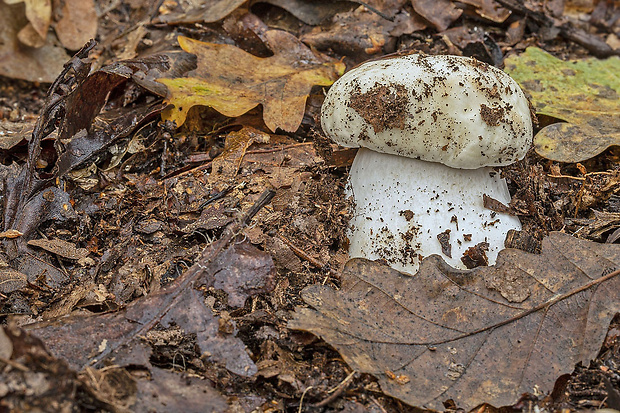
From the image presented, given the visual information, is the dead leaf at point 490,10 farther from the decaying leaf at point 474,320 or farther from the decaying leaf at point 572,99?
the decaying leaf at point 474,320

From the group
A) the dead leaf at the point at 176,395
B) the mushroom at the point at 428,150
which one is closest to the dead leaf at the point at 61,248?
the dead leaf at the point at 176,395

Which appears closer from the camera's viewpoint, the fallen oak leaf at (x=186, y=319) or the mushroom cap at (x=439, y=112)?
the fallen oak leaf at (x=186, y=319)

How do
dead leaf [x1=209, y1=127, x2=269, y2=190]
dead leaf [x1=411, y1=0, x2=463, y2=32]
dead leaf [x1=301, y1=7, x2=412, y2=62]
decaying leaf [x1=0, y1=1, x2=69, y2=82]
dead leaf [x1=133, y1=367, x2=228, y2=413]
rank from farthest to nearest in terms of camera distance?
decaying leaf [x1=0, y1=1, x2=69, y2=82] < dead leaf [x1=411, y1=0, x2=463, y2=32] < dead leaf [x1=301, y1=7, x2=412, y2=62] < dead leaf [x1=209, y1=127, x2=269, y2=190] < dead leaf [x1=133, y1=367, x2=228, y2=413]

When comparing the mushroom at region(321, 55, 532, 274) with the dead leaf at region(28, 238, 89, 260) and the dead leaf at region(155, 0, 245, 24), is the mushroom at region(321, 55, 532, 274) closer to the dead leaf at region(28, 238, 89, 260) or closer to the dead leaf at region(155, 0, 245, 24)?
the dead leaf at region(28, 238, 89, 260)

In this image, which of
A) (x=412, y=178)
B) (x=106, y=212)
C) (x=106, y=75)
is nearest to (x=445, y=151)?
(x=412, y=178)

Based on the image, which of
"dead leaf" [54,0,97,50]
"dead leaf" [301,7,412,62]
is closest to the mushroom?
"dead leaf" [301,7,412,62]

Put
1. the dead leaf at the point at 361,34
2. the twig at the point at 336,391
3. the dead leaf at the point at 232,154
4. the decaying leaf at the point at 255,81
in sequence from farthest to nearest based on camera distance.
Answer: the dead leaf at the point at 361,34, the decaying leaf at the point at 255,81, the dead leaf at the point at 232,154, the twig at the point at 336,391

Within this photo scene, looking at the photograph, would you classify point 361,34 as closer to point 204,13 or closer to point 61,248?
point 204,13

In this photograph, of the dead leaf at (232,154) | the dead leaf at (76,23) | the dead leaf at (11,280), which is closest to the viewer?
the dead leaf at (11,280)

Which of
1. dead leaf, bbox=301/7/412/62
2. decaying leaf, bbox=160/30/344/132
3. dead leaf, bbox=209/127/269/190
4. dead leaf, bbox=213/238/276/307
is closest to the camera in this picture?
dead leaf, bbox=213/238/276/307
